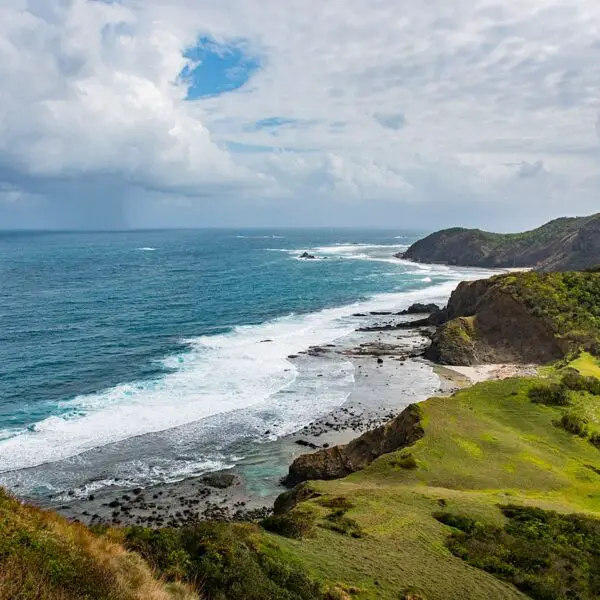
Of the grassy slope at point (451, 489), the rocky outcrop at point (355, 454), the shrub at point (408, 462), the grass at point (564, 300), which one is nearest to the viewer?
the grassy slope at point (451, 489)

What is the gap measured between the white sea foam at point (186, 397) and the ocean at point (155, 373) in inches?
5.8

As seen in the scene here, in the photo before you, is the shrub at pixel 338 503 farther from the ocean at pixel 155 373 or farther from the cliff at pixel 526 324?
the cliff at pixel 526 324

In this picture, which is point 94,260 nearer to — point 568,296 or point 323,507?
point 568,296

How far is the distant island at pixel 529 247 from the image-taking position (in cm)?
14050

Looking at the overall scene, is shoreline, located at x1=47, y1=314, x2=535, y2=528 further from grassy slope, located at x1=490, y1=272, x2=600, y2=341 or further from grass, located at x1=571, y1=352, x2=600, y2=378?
grassy slope, located at x1=490, y1=272, x2=600, y2=341

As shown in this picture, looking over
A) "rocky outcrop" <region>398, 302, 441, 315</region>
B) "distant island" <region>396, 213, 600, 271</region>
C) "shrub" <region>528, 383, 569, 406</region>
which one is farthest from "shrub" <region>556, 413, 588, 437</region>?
"distant island" <region>396, 213, 600, 271</region>

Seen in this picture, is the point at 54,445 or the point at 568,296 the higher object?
the point at 568,296

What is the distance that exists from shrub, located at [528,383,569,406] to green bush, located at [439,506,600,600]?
58.0 ft

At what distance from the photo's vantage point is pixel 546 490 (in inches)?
1122

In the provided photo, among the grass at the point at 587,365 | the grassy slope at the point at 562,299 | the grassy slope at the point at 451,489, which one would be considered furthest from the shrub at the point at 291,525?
the grassy slope at the point at 562,299

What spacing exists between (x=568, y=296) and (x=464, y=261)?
122418 millimetres

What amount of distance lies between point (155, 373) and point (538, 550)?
43.9m

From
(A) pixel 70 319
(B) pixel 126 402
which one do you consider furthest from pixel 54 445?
(A) pixel 70 319

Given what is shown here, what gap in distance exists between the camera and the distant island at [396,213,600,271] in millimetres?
140500
